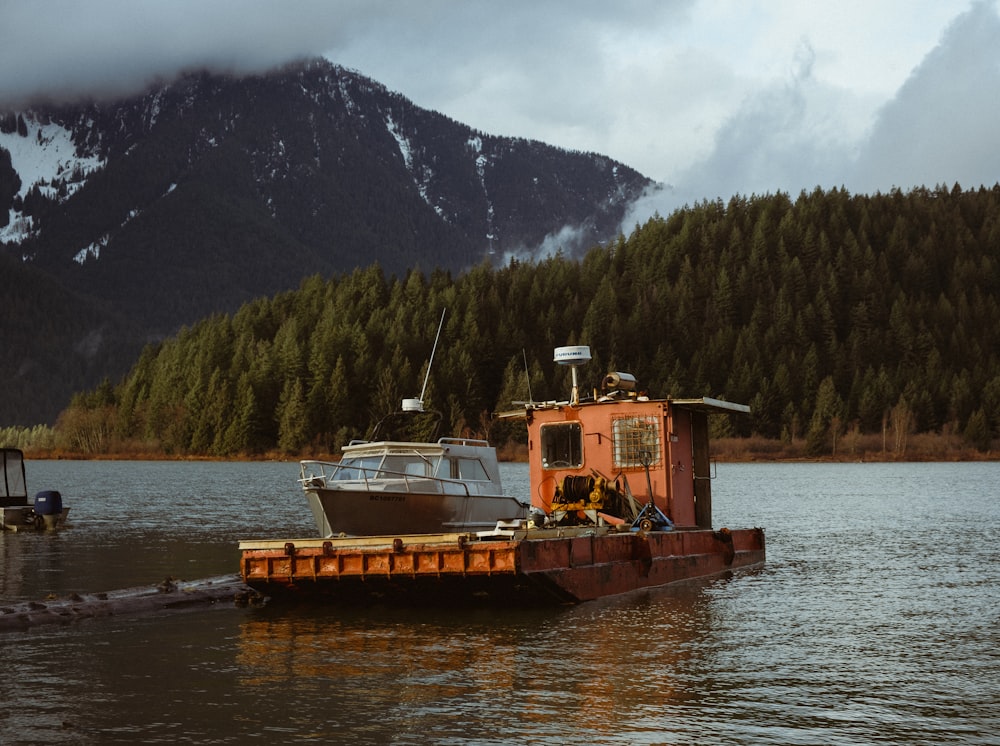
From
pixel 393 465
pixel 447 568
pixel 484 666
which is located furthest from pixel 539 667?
pixel 393 465

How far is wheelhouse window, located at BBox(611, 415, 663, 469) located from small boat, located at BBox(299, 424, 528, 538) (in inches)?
214

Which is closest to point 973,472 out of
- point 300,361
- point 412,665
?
point 300,361

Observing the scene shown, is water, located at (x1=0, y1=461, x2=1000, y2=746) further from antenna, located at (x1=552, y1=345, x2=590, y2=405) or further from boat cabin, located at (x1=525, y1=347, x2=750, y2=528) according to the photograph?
antenna, located at (x1=552, y1=345, x2=590, y2=405)

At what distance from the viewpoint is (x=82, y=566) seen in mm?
33969

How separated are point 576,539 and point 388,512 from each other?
8640 mm

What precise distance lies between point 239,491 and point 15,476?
34841 mm

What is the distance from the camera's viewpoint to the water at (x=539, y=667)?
14.8m

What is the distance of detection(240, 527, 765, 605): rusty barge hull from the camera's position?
22.5 meters

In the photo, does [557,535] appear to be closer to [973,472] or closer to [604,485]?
[604,485]

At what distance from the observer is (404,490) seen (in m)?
32.2

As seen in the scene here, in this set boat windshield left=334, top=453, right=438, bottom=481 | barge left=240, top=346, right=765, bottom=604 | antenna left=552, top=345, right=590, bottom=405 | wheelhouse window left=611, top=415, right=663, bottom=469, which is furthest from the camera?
boat windshield left=334, top=453, right=438, bottom=481

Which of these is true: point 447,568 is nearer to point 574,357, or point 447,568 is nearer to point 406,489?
point 574,357

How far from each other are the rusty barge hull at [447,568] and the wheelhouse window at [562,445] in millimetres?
4148

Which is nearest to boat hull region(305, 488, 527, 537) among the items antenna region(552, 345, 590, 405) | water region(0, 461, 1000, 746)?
water region(0, 461, 1000, 746)
